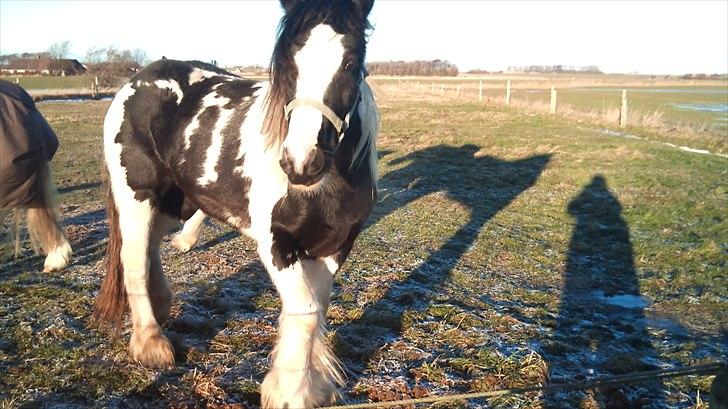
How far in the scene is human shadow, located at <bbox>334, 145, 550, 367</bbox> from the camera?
4.13m

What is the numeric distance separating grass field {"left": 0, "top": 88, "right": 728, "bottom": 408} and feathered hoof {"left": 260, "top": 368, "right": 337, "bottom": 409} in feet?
0.72

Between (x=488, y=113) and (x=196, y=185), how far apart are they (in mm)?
22124

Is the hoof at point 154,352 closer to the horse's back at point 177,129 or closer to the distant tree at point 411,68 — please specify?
the horse's back at point 177,129

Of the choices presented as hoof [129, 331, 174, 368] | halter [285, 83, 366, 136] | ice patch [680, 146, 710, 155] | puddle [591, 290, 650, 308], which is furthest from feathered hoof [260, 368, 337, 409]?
ice patch [680, 146, 710, 155]

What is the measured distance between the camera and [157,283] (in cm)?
411

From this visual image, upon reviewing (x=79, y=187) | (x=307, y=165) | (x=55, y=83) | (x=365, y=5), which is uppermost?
(x=55, y=83)

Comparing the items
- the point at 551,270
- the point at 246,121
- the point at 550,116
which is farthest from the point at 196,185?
the point at 550,116

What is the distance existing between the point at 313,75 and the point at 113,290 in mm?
2582

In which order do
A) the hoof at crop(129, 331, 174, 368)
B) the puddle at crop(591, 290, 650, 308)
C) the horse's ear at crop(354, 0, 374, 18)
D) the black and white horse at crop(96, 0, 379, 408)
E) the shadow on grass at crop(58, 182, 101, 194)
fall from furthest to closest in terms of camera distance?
the shadow on grass at crop(58, 182, 101, 194)
the puddle at crop(591, 290, 650, 308)
the hoof at crop(129, 331, 174, 368)
the horse's ear at crop(354, 0, 374, 18)
the black and white horse at crop(96, 0, 379, 408)

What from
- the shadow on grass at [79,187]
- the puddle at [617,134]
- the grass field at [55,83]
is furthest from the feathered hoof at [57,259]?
the grass field at [55,83]

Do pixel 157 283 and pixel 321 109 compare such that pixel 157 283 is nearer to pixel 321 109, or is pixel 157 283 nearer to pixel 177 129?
pixel 177 129

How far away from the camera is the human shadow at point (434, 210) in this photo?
13.6ft

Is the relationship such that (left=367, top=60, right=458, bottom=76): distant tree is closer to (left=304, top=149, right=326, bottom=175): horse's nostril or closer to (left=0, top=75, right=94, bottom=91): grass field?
(left=0, top=75, right=94, bottom=91): grass field

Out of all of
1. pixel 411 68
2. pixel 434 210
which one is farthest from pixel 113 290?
pixel 411 68
